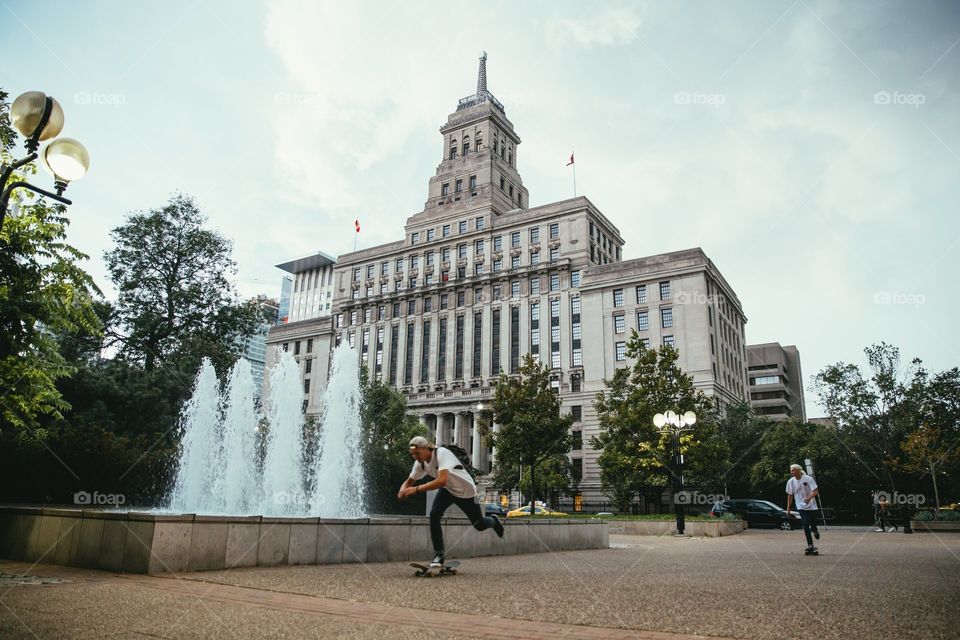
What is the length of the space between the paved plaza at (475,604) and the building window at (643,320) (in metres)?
56.0

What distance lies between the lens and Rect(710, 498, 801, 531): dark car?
3073 cm

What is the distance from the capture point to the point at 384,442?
45344 millimetres

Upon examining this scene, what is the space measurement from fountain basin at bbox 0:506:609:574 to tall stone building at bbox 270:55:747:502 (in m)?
47.7

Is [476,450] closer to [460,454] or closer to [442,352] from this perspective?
[442,352]

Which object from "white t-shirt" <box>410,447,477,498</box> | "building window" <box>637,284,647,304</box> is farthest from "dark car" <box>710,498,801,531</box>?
"building window" <box>637,284,647,304</box>

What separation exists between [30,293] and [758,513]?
106ft

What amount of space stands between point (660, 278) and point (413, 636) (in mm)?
62748

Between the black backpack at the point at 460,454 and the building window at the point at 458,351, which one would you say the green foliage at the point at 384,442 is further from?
the building window at the point at 458,351

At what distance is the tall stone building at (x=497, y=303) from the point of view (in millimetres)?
62500

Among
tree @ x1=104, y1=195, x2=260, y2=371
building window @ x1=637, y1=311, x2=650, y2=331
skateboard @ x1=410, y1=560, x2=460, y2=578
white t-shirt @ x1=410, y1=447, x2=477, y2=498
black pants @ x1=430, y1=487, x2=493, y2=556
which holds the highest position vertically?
building window @ x1=637, y1=311, x2=650, y2=331

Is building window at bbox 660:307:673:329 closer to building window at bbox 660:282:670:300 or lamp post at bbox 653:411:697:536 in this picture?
building window at bbox 660:282:670:300

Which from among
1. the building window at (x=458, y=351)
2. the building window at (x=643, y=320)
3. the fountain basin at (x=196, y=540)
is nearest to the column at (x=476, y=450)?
the building window at (x=458, y=351)

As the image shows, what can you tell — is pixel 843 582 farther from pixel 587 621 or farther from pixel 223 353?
pixel 223 353

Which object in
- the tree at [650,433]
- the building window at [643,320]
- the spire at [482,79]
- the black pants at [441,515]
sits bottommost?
the black pants at [441,515]
